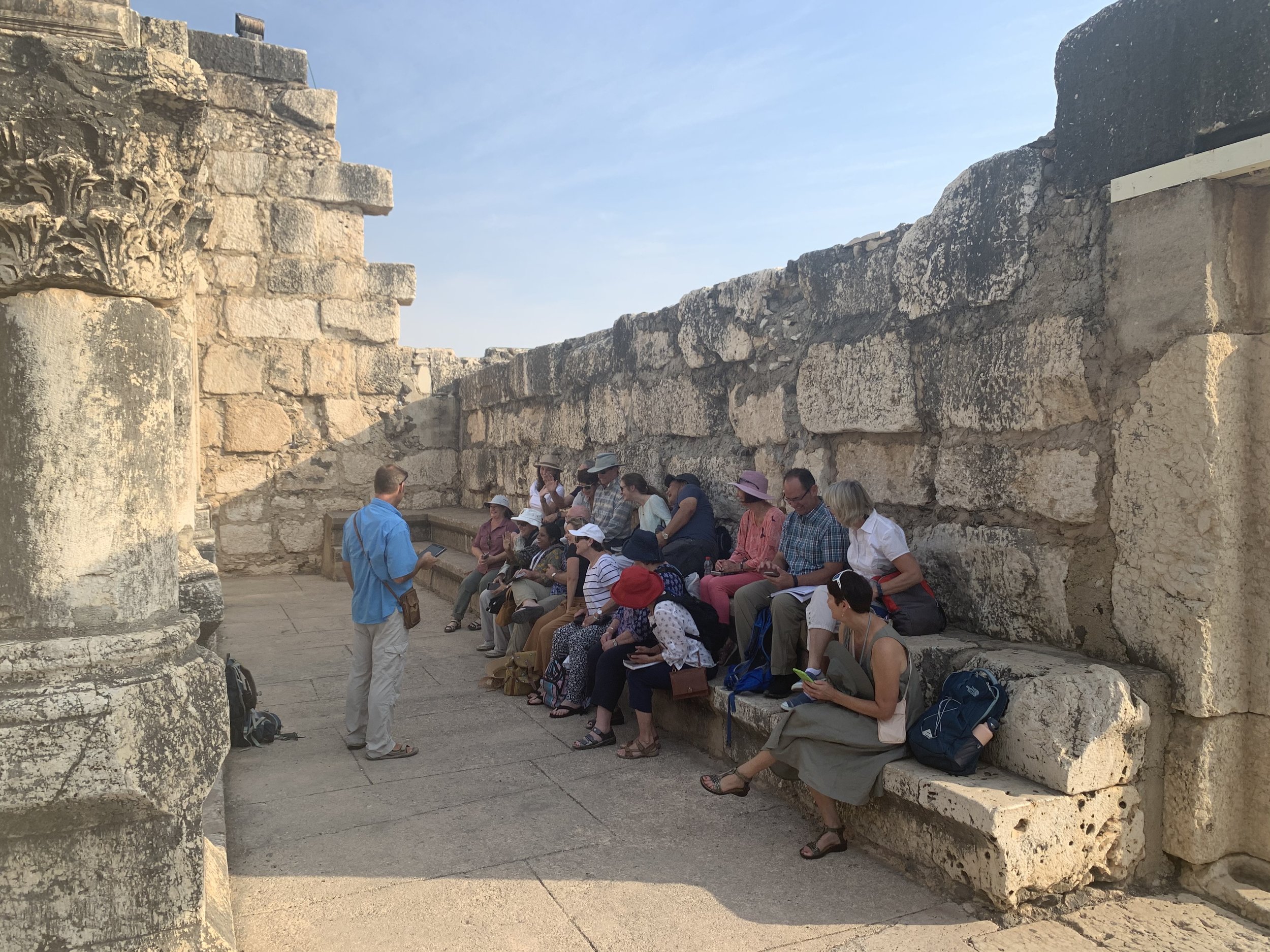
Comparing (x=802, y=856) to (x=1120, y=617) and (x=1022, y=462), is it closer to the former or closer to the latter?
(x=1120, y=617)

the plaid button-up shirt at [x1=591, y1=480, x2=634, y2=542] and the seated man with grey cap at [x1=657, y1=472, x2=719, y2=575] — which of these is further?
the plaid button-up shirt at [x1=591, y1=480, x2=634, y2=542]

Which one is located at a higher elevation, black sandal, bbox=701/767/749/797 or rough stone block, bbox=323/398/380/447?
rough stone block, bbox=323/398/380/447

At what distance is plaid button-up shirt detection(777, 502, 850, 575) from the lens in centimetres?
459

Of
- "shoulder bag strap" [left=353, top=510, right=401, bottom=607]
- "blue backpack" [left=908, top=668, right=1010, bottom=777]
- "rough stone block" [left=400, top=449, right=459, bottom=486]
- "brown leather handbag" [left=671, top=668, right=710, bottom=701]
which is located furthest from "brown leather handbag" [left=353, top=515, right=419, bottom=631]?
→ "rough stone block" [left=400, top=449, right=459, bottom=486]

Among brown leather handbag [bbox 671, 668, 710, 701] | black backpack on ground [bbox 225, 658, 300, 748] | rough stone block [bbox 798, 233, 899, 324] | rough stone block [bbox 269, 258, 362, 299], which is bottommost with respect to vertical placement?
black backpack on ground [bbox 225, 658, 300, 748]

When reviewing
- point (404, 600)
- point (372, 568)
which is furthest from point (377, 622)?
point (372, 568)

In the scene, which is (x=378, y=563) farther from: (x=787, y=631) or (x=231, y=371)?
(x=231, y=371)

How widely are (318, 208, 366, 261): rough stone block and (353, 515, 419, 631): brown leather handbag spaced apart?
20.8 feet

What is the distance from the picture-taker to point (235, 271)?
32.0ft

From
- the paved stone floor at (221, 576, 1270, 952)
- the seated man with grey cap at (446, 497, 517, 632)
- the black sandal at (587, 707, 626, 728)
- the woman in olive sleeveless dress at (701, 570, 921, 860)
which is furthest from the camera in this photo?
the seated man with grey cap at (446, 497, 517, 632)

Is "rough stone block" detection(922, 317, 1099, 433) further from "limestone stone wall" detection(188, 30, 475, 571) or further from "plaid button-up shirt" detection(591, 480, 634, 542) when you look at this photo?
"limestone stone wall" detection(188, 30, 475, 571)

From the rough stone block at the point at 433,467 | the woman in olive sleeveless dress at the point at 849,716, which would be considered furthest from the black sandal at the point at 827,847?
the rough stone block at the point at 433,467

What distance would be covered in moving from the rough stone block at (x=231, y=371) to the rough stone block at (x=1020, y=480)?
790cm

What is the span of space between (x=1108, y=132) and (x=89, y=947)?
425cm
